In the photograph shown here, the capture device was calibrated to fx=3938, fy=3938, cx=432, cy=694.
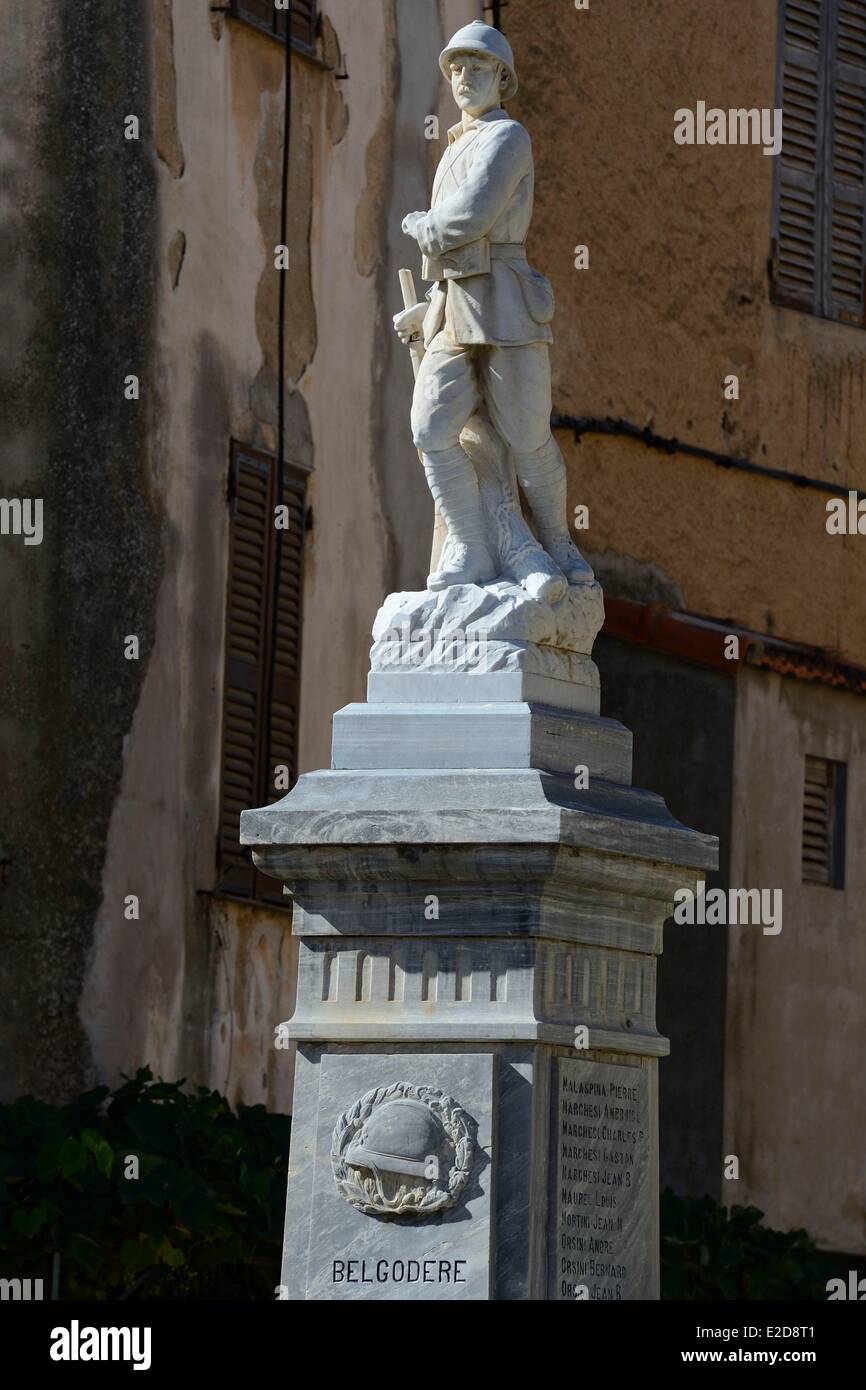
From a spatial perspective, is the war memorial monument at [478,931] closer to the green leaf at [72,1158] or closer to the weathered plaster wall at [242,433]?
the green leaf at [72,1158]

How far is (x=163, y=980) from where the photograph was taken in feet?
57.4

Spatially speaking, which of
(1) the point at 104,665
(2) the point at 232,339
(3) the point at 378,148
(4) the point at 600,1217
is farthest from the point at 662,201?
(4) the point at 600,1217

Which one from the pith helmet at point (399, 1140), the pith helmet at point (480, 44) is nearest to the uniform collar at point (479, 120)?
the pith helmet at point (480, 44)

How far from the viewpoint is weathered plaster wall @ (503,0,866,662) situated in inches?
885

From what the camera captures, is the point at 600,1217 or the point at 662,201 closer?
the point at 600,1217

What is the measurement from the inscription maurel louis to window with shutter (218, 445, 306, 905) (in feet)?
21.4

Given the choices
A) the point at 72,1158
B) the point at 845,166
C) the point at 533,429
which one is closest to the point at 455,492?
the point at 533,429

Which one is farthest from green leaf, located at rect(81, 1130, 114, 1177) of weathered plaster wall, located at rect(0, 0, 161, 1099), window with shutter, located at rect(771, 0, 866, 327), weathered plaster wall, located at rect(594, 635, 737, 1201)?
window with shutter, located at rect(771, 0, 866, 327)

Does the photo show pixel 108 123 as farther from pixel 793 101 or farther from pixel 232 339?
pixel 793 101

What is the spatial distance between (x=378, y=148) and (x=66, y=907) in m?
4.94

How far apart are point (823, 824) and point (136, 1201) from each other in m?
9.13

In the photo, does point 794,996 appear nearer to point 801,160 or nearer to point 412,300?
point 801,160

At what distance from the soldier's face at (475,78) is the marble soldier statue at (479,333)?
0.7 inches

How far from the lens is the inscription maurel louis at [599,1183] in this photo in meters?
11.3
